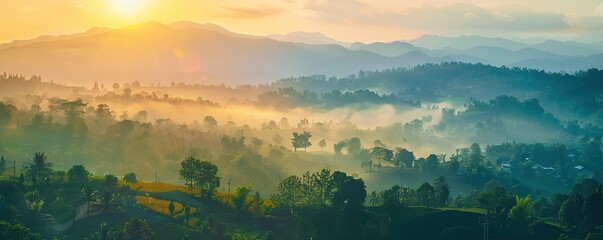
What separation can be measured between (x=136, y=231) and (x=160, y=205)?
81.6 ft

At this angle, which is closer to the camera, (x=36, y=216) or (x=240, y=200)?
(x=36, y=216)

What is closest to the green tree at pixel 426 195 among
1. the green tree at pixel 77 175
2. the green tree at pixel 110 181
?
the green tree at pixel 110 181

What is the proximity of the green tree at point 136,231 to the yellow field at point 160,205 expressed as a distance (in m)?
→ 19.5

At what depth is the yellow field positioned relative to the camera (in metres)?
132

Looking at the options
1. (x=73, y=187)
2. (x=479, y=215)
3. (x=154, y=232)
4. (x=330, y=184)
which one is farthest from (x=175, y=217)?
(x=479, y=215)

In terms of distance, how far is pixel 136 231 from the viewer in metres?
110

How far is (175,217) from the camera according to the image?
131 meters

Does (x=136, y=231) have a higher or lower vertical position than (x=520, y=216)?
lower

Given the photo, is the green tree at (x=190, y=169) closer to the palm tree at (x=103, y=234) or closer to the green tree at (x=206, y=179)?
the green tree at (x=206, y=179)

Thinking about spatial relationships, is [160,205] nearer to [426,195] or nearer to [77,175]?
[77,175]

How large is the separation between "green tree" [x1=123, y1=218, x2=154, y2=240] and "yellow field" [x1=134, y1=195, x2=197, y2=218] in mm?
19519

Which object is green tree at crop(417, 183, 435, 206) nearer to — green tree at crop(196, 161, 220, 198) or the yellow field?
A: green tree at crop(196, 161, 220, 198)

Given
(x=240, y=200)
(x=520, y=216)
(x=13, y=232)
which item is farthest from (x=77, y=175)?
(x=520, y=216)

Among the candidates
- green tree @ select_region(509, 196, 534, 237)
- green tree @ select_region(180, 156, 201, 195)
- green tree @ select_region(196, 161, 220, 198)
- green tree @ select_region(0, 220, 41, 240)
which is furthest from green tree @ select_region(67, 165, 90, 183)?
green tree @ select_region(509, 196, 534, 237)
